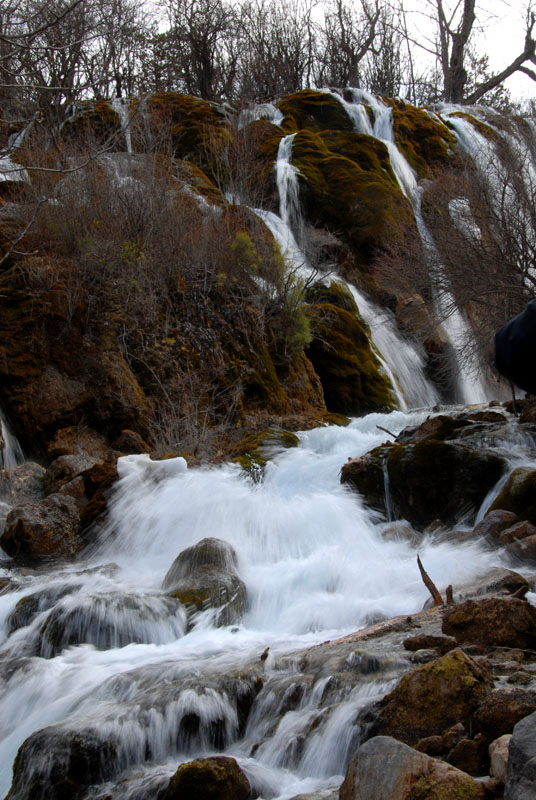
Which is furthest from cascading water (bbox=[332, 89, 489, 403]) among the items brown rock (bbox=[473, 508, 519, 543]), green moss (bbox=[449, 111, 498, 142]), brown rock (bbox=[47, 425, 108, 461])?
brown rock (bbox=[473, 508, 519, 543])

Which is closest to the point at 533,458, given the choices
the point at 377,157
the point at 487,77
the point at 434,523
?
the point at 434,523

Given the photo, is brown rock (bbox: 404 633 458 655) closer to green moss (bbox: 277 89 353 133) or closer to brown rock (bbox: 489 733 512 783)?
brown rock (bbox: 489 733 512 783)

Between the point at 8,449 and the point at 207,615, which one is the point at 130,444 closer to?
the point at 8,449

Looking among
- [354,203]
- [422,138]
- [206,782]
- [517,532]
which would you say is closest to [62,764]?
[206,782]

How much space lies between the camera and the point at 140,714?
3.62 metres

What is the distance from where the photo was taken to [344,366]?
1494 cm

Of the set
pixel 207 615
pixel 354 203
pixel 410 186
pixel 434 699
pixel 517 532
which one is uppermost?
pixel 410 186

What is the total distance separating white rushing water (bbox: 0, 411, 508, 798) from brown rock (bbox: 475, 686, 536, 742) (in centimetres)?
69

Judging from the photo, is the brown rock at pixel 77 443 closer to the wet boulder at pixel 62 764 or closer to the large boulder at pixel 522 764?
the wet boulder at pixel 62 764

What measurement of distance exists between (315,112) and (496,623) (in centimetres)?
2240

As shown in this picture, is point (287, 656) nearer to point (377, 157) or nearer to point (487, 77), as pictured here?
point (377, 157)

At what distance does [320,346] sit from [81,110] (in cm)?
1016

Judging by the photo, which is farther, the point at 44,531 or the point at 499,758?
the point at 44,531

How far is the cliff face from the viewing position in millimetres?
10164
